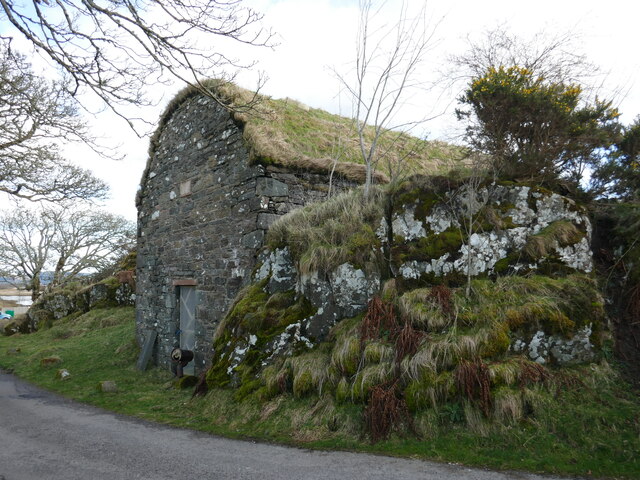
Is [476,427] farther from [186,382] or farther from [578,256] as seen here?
[186,382]

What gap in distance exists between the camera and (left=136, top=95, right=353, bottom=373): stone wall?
8.65 meters

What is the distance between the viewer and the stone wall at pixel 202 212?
865 centimetres

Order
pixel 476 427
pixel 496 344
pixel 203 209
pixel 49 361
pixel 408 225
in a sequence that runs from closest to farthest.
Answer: pixel 476 427, pixel 496 344, pixel 408 225, pixel 203 209, pixel 49 361

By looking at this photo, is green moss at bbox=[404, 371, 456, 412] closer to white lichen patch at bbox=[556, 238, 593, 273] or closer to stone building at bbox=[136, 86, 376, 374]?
white lichen patch at bbox=[556, 238, 593, 273]

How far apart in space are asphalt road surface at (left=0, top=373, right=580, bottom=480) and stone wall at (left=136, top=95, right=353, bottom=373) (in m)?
3.31

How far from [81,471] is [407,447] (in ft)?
11.0

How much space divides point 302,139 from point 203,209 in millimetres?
2931

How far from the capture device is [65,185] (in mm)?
11719

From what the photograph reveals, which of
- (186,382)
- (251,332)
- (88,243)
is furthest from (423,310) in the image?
(88,243)

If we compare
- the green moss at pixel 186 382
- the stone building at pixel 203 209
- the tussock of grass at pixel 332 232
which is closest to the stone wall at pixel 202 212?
the stone building at pixel 203 209

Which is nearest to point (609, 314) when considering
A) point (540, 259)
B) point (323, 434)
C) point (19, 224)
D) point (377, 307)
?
point (540, 259)

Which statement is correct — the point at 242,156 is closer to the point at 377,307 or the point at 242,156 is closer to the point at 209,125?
the point at 209,125

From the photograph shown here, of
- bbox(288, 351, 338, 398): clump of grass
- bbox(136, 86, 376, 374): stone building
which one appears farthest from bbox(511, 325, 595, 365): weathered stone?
bbox(136, 86, 376, 374): stone building

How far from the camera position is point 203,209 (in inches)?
388
